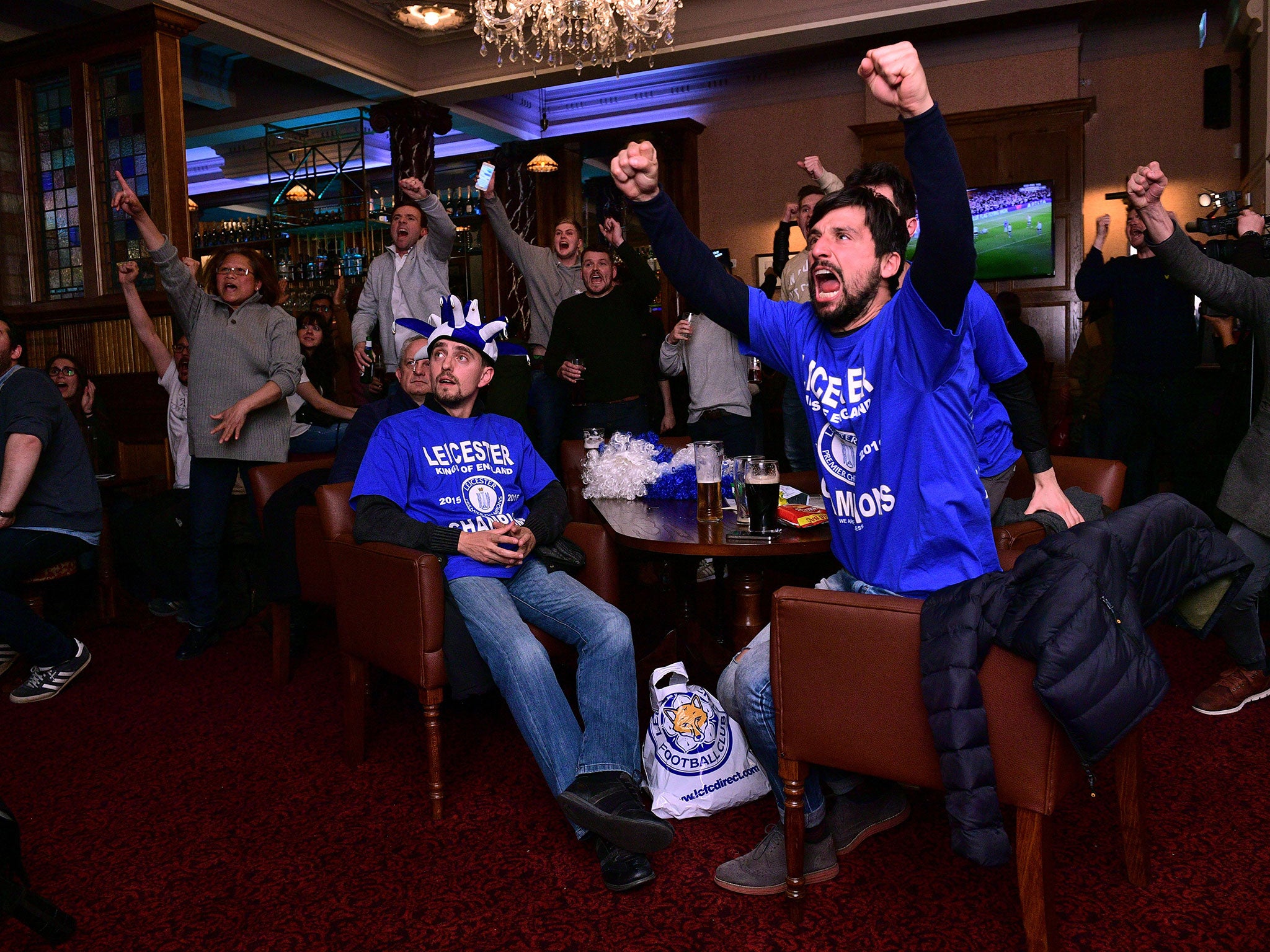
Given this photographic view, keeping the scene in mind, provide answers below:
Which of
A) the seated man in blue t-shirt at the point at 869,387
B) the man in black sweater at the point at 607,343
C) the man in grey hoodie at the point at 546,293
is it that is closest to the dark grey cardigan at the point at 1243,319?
the seated man in blue t-shirt at the point at 869,387

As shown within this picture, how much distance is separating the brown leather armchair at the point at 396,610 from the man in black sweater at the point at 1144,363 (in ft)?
9.05

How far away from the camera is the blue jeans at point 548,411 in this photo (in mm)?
4746

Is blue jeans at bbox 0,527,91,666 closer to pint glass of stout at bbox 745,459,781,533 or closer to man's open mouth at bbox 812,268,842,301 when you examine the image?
pint glass of stout at bbox 745,459,781,533

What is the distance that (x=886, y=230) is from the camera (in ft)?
5.83

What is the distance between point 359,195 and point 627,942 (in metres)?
8.62

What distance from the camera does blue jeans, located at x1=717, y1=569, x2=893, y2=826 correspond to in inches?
74.0

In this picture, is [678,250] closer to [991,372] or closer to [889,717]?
[991,372]

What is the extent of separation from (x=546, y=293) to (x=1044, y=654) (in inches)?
156

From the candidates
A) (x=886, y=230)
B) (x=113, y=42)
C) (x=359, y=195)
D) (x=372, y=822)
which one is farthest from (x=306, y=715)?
(x=359, y=195)

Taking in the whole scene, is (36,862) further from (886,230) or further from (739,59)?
(739,59)

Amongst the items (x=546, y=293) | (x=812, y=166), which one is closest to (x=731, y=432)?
(x=812, y=166)

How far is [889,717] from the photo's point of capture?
1.62 metres

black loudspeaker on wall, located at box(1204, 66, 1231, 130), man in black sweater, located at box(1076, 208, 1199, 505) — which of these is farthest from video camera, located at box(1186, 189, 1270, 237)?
black loudspeaker on wall, located at box(1204, 66, 1231, 130)

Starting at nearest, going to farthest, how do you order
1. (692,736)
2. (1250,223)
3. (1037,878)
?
(1037,878), (692,736), (1250,223)
